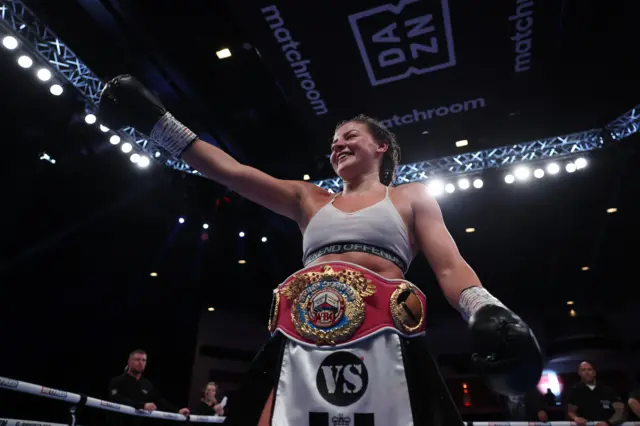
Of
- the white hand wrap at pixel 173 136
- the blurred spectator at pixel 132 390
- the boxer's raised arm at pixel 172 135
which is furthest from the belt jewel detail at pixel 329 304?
the blurred spectator at pixel 132 390

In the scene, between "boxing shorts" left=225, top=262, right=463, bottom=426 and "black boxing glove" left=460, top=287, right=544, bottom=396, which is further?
"boxing shorts" left=225, top=262, right=463, bottom=426

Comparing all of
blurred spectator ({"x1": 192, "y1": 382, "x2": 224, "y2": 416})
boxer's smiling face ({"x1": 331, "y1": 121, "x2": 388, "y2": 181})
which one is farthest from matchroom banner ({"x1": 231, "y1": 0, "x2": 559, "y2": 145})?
blurred spectator ({"x1": 192, "y1": 382, "x2": 224, "y2": 416})

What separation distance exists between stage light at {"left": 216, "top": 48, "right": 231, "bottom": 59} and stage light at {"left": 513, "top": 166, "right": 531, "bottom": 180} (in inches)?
210

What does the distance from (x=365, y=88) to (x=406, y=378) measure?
18.7 ft

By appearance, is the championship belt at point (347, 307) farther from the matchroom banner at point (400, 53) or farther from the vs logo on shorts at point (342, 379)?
the matchroom banner at point (400, 53)

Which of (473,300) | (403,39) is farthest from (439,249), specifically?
(403,39)

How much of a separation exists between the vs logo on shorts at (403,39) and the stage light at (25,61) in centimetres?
422

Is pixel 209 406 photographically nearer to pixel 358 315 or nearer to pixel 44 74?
pixel 44 74

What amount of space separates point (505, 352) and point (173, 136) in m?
1.30

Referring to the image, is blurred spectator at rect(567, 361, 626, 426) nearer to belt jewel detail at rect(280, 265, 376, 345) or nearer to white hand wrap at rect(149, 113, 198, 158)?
belt jewel detail at rect(280, 265, 376, 345)

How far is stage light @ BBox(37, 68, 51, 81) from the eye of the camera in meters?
6.02

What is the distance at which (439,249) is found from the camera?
4.65ft

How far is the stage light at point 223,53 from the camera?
6266 mm

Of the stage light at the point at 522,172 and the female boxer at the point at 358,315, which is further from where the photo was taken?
the stage light at the point at 522,172
